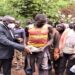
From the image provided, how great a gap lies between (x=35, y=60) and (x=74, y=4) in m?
12.7

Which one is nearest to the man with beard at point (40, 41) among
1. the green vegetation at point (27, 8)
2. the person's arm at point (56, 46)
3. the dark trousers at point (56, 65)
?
the person's arm at point (56, 46)

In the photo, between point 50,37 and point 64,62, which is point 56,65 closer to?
point 64,62

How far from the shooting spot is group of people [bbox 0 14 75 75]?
7.65 metres

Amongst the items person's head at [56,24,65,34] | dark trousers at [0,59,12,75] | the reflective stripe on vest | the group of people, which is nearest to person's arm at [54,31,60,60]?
the group of people

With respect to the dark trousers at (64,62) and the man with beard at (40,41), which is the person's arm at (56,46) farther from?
the man with beard at (40,41)

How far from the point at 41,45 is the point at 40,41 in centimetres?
9

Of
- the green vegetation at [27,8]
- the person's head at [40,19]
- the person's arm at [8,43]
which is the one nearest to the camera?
the person's arm at [8,43]

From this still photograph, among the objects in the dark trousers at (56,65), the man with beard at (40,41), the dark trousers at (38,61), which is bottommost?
the dark trousers at (56,65)

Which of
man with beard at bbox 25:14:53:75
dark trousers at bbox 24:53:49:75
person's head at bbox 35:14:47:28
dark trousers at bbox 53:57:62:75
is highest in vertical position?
person's head at bbox 35:14:47:28

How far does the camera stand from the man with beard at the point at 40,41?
810cm

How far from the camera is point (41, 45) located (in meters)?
8.15

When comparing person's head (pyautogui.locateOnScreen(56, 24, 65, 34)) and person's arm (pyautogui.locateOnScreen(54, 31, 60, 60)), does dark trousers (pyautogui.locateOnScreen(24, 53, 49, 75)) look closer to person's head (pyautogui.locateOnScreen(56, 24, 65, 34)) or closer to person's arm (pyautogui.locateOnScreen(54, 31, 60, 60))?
person's arm (pyautogui.locateOnScreen(54, 31, 60, 60))

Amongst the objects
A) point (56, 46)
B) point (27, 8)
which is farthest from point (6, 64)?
point (27, 8)

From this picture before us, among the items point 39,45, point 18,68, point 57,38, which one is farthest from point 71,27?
point 18,68
